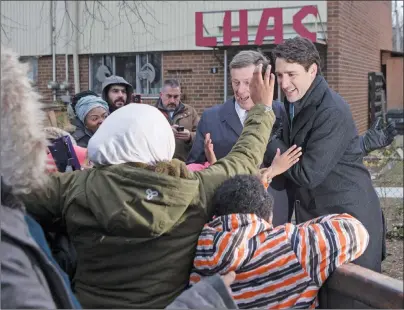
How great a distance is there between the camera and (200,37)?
37.8 feet

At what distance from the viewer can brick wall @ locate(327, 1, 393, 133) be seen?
1148cm

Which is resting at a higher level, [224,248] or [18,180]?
[18,180]

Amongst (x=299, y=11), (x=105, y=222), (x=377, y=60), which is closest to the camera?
(x=105, y=222)

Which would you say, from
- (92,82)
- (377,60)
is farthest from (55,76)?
(377,60)

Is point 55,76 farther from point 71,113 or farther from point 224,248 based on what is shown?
point 224,248

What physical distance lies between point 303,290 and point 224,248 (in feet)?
1.07

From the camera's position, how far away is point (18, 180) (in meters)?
1.60

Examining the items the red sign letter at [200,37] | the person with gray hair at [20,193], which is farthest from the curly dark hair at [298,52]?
the red sign letter at [200,37]

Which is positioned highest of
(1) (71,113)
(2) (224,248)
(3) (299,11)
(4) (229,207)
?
(3) (299,11)

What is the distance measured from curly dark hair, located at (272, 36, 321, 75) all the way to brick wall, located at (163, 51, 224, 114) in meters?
9.35

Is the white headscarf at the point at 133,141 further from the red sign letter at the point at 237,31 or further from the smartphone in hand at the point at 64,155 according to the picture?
the red sign letter at the point at 237,31

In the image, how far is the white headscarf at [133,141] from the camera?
79.9 inches

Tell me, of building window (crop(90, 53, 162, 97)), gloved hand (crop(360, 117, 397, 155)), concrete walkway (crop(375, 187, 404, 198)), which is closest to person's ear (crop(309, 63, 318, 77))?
gloved hand (crop(360, 117, 397, 155))

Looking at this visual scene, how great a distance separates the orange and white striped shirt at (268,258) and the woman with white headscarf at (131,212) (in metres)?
0.11
